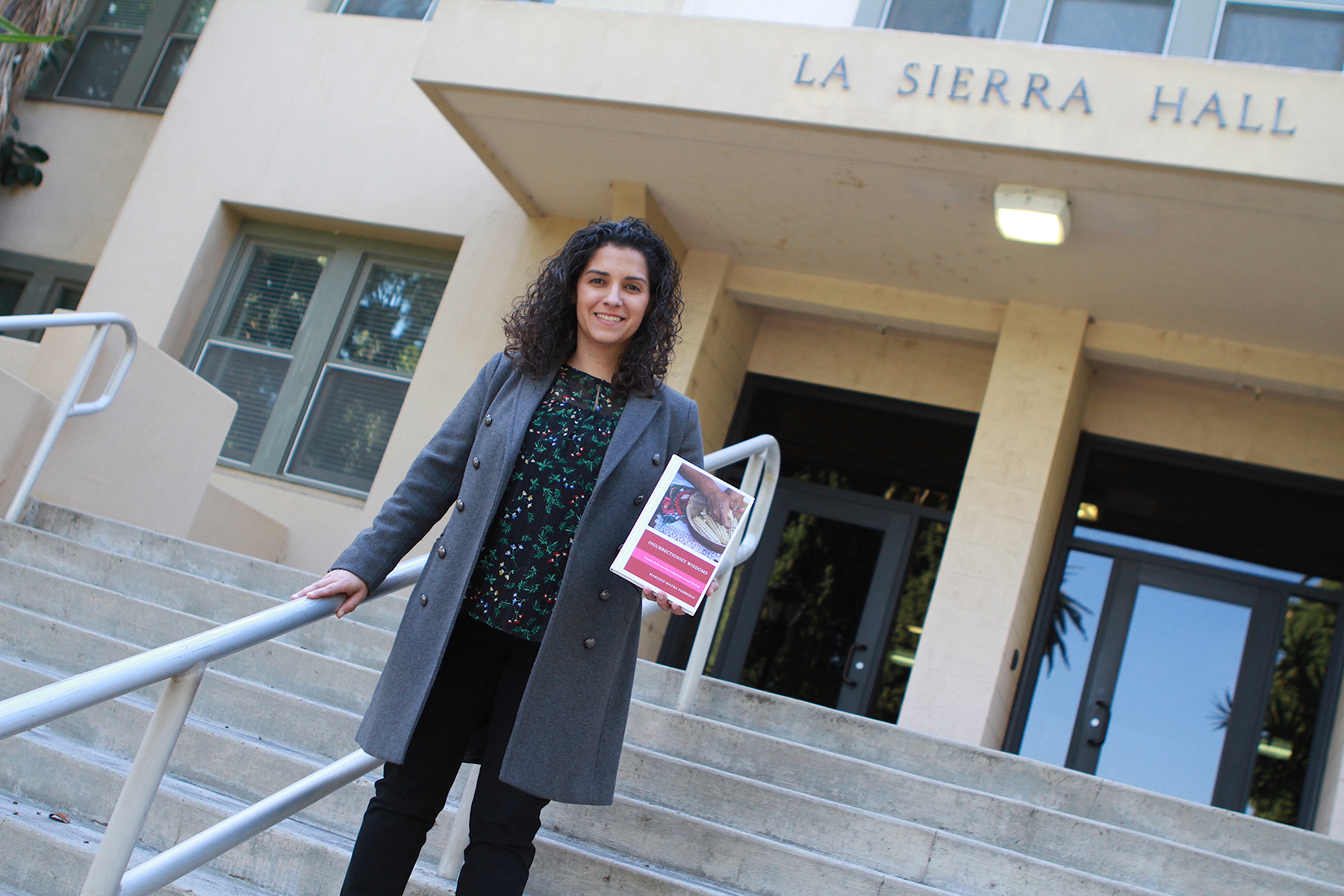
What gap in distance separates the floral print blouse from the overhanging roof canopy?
3484 mm

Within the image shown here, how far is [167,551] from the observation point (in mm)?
4793

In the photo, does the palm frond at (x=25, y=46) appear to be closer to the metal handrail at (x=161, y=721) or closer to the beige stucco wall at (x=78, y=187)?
the beige stucco wall at (x=78, y=187)

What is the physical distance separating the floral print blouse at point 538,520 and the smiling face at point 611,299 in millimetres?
144

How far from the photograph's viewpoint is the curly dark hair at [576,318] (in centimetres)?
211

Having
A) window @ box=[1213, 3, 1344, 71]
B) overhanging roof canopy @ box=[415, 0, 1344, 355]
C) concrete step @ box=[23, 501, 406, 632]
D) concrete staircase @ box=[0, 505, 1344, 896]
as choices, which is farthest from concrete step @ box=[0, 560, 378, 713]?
window @ box=[1213, 3, 1344, 71]

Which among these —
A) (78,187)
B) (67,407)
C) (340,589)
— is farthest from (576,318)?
(78,187)

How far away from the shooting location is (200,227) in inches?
305

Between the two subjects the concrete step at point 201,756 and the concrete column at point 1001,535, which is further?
the concrete column at point 1001,535

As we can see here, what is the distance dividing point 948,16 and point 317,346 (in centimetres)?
466

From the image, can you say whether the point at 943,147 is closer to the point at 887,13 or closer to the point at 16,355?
the point at 887,13

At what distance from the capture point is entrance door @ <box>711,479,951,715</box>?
273 inches

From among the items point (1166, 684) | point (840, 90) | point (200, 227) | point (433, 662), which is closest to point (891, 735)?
point (433, 662)

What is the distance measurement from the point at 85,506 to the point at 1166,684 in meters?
6.11

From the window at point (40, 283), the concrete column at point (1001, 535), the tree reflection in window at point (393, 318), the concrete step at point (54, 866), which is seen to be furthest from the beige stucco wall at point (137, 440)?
the concrete column at point (1001, 535)
